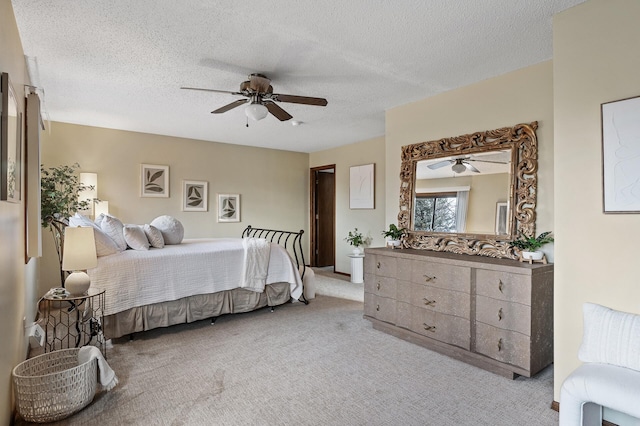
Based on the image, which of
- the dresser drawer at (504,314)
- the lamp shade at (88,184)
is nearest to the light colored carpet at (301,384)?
the dresser drawer at (504,314)

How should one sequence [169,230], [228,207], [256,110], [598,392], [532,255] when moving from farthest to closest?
[228,207] < [169,230] < [256,110] < [532,255] < [598,392]

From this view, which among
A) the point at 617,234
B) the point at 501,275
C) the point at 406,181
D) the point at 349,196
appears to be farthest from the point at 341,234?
the point at 617,234

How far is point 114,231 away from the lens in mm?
3557

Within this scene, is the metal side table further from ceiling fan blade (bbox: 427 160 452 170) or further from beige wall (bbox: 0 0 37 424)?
ceiling fan blade (bbox: 427 160 452 170)

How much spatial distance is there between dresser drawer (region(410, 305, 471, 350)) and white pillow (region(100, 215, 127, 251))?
9.63 feet

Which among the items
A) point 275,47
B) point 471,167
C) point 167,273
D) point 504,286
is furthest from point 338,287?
point 275,47

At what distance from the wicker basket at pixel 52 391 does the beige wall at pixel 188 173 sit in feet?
11.0

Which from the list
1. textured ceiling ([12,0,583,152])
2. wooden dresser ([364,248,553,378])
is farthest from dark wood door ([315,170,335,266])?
wooden dresser ([364,248,553,378])

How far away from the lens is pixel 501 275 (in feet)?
8.57

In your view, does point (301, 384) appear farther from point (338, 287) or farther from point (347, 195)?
point (347, 195)

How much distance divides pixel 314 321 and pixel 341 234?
2.97 metres

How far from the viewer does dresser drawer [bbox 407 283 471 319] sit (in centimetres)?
284

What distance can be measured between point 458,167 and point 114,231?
11.5 ft

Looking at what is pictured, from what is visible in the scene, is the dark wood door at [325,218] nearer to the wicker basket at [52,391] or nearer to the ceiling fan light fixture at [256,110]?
the ceiling fan light fixture at [256,110]
